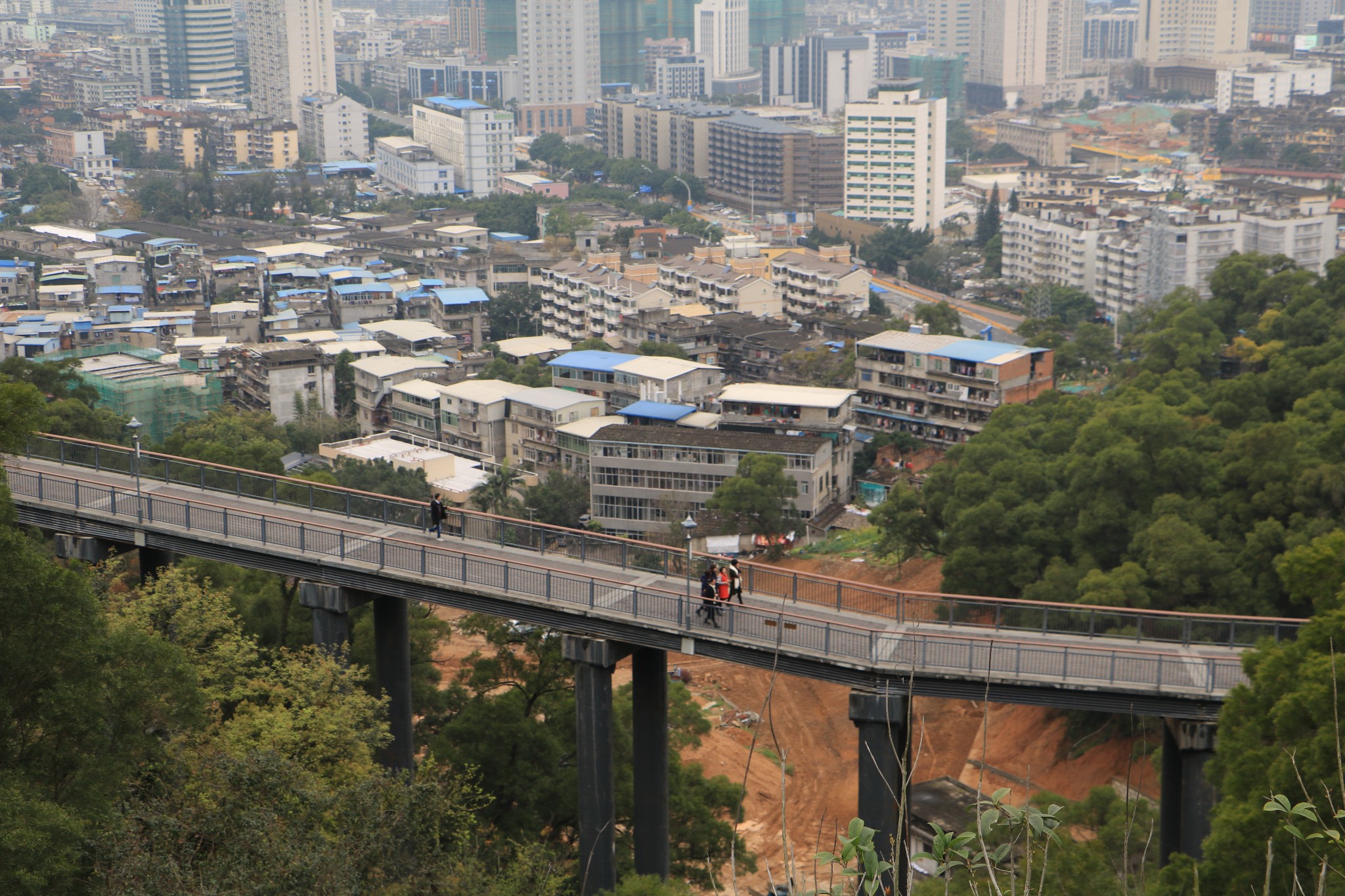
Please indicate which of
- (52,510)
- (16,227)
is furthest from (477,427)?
(16,227)

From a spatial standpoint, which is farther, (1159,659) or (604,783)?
(604,783)

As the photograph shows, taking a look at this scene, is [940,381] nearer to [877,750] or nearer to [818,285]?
[818,285]

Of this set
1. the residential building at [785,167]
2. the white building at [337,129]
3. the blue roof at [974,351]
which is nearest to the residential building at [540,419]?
the blue roof at [974,351]

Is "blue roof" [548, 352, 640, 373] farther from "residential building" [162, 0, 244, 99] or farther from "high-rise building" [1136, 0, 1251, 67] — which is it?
"high-rise building" [1136, 0, 1251, 67]

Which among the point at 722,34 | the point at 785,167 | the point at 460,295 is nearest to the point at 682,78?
the point at 722,34

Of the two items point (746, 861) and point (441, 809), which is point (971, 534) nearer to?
point (746, 861)

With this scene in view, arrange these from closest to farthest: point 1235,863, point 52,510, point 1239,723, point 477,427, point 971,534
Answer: point 1235,863, point 1239,723, point 52,510, point 971,534, point 477,427
